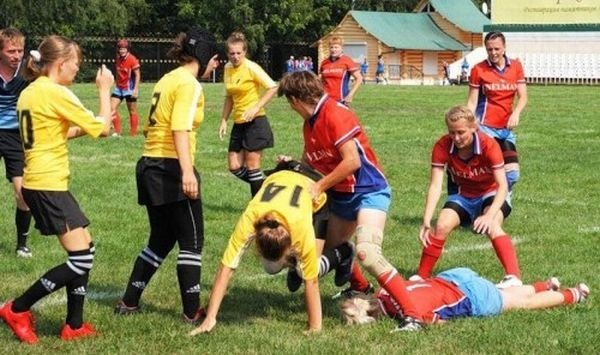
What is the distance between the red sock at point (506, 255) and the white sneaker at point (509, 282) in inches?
2.9

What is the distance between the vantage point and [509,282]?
741 cm

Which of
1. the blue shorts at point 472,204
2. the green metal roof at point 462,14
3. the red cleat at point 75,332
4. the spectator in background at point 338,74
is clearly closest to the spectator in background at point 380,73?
the green metal roof at point 462,14

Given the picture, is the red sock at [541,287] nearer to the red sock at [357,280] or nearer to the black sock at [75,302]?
the red sock at [357,280]

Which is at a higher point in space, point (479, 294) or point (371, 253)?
point (371, 253)

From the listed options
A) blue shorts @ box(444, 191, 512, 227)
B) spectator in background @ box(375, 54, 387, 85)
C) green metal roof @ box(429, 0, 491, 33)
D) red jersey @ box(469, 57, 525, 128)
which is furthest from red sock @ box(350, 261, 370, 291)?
green metal roof @ box(429, 0, 491, 33)

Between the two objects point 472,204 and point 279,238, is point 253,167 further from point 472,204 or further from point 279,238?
point 279,238

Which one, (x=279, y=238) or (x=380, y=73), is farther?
(x=380, y=73)

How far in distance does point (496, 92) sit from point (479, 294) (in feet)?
12.9

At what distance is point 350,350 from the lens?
6.10 metres

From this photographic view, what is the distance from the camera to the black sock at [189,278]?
680cm

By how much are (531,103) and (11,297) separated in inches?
1080

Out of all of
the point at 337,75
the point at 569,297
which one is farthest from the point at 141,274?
the point at 337,75

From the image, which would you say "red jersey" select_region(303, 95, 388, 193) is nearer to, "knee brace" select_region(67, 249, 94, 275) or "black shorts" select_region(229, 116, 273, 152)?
"knee brace" select_region(67, 249, 94, 275)

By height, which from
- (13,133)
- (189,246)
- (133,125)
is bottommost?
(133,125)
